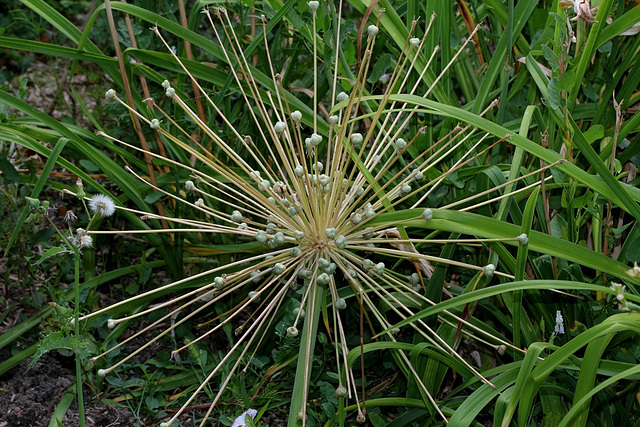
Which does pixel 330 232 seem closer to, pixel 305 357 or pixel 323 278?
pixel 323 278

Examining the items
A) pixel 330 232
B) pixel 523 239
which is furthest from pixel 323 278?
pixel 523 239

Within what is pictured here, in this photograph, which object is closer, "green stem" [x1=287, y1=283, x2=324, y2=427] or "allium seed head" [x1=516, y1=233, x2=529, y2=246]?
"allium seed head" [x1=516, y1=233, x2=529, y2=246]

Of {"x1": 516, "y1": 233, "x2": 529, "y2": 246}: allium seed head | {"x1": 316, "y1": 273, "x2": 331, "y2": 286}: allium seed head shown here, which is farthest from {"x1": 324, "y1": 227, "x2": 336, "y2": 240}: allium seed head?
{"x1": 516, "y1": 233, "x2": 529, "y2": 246}: allium seed head

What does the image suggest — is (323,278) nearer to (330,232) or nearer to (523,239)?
(330,232)

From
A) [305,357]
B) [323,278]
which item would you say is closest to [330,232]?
[323,278]

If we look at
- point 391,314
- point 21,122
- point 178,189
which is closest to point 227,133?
point 178,189

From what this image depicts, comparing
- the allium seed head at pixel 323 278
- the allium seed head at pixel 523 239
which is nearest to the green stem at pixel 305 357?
the allium seed head at pixel 323 278

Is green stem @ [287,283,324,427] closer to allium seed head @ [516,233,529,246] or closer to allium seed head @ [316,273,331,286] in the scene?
allium seed head @ [316,273,331,286]

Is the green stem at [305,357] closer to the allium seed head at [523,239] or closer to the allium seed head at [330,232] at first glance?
the allium seed head at [330,232]

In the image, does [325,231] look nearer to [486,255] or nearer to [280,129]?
[280,129]

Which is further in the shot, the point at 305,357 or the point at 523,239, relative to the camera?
the point at 305,357

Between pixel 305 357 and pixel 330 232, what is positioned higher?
pixel 330 232

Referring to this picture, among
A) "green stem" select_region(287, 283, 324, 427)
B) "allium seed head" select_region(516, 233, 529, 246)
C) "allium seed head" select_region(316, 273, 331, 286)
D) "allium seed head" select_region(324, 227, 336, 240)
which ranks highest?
"allium seed head" select_region(324, 227, 336, 240)

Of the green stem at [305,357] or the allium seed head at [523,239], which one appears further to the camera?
the green stem at [305,357]
